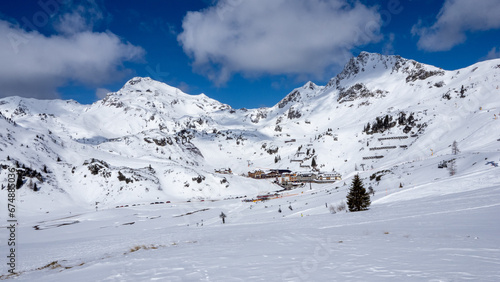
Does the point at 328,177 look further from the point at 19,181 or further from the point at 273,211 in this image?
the point at 19,181

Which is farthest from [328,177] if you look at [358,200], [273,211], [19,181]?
[19,181]

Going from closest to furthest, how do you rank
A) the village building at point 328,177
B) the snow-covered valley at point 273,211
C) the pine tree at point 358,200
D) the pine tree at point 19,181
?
the snow-covered valley at point 273,211 < the pine tree at point 358,200 < the pine tree at point 19,181 < the village building at point 328,177

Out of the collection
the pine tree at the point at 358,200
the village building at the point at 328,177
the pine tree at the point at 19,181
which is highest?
the pine tree at the point at 19,181

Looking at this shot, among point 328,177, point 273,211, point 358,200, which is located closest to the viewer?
point 358,200

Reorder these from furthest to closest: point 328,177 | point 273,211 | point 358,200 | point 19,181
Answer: point 328,177
point 19,181
point 273,211
point 358,200

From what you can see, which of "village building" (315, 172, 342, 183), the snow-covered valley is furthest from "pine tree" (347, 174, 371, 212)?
"village building" (315, 172, 342, 183)

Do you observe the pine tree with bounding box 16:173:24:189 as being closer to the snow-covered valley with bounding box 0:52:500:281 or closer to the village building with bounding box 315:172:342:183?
the snow-covered valley with bounding box 0:52:500:281

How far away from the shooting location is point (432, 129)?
4537 inches

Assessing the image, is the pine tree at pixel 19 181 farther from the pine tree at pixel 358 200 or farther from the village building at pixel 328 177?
the village building at pixel 328 177

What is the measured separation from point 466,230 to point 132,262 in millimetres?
14724

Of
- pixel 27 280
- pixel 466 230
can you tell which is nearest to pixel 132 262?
pixel 27 280

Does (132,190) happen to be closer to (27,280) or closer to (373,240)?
(27,280)

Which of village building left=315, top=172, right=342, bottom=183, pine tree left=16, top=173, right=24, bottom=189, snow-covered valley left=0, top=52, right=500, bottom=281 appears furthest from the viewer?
village building left=315, top=172, right=342, bottom=183

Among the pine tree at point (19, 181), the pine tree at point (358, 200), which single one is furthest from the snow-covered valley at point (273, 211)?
the pine tree at point (358, 200)
